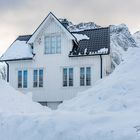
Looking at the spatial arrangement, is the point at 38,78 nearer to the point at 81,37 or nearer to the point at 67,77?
the point at 67,77

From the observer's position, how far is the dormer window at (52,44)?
23719 millimetres

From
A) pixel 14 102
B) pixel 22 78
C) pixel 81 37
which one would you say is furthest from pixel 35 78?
pixel 14 102

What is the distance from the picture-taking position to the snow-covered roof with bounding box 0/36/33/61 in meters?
24.7

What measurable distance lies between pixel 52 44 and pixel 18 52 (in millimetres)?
3002

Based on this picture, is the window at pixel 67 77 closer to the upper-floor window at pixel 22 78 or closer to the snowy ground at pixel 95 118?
the upper-floor window at pixel 22 78

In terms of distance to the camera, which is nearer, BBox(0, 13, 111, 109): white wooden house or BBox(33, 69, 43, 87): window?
BBox(0, 13, 111, 109): white wooden house

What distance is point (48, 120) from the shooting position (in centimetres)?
805

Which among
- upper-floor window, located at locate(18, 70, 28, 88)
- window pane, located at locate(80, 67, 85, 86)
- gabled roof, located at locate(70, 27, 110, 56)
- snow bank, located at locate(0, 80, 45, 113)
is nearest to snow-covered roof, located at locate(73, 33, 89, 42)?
gabled roof, located at locate(70, 27, 110, 56)

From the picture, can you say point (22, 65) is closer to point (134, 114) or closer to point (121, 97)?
point (121, 97)

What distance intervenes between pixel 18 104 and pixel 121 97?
5825 mm

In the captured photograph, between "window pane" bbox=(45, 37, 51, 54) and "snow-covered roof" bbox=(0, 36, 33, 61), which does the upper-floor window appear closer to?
"snow-covered roof" bbox=(0, 36, 33, 61)

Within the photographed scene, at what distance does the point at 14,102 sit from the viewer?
1415 cm

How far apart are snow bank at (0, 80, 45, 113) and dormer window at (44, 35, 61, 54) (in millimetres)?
8281

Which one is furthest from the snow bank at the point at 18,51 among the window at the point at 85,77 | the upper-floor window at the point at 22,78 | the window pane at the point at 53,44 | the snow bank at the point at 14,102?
the snow bank at the point at 14,102
